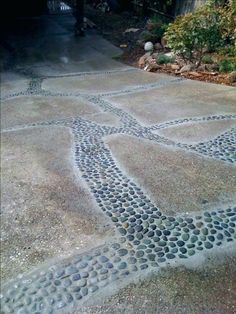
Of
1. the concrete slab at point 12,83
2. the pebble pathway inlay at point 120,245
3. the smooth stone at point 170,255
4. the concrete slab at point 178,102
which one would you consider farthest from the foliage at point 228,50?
the smooth stone at point 170,255

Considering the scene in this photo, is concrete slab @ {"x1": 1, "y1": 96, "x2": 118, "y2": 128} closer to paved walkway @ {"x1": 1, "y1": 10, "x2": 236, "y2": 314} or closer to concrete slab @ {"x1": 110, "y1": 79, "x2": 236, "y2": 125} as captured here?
paved walkway @ {"x1": 1, "y1": 10, "x2": 236, "y2": 314}

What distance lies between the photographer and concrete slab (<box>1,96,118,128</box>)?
5223 millimetres

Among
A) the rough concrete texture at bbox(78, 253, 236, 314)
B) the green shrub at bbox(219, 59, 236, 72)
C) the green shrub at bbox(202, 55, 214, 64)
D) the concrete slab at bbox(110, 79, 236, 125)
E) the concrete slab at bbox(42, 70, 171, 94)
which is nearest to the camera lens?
the rough concrete texture at bbox(78, 253, 236, 314)

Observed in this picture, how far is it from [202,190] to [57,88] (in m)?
4.25

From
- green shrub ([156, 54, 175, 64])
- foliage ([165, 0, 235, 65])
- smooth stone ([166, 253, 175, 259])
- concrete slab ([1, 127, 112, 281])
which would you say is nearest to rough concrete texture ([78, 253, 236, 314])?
smooth stone ([166, 253, 175, 259])

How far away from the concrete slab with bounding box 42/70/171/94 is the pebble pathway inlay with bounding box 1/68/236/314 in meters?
3.02

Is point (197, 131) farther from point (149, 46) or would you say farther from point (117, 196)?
point (149, 46)

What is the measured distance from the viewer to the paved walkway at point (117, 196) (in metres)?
2.36

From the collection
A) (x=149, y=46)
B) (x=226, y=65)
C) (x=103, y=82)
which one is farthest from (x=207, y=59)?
(x=103, y=82)

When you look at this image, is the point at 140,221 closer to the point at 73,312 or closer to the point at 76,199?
the point at 76,199

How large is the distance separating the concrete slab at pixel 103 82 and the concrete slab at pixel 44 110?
0.63m

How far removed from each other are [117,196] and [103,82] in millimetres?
4115

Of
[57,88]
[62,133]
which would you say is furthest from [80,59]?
[62,133]

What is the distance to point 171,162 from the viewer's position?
12.5ft
